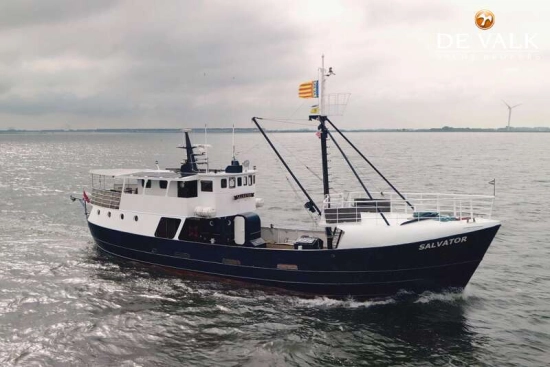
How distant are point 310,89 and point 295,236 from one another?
825 centimetres

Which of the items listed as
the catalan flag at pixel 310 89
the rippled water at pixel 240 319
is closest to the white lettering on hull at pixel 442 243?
the rippled water at pixel 240 319

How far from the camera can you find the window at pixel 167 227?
884 inches

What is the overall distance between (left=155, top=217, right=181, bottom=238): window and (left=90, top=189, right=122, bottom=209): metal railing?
3.64 metres

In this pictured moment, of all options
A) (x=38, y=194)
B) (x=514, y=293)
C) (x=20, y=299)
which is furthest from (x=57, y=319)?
(x=38, y=194)

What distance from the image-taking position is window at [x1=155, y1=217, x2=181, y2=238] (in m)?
22.5

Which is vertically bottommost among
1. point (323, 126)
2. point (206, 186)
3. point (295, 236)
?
point (295, 236)

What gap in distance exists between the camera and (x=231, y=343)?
1595cm

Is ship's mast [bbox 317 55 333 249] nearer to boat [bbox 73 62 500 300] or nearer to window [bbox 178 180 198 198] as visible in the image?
boat [bbox 73 62 500 300]

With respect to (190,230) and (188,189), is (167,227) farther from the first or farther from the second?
(188,189)

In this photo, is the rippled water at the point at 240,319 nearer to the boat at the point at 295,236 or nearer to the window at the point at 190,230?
the boat at the point at 295,236

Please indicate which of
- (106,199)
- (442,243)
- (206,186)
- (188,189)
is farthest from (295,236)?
(106,199)

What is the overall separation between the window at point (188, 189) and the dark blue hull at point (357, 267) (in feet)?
9.18

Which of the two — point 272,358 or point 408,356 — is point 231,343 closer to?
point 272,358

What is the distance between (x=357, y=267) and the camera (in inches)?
736
